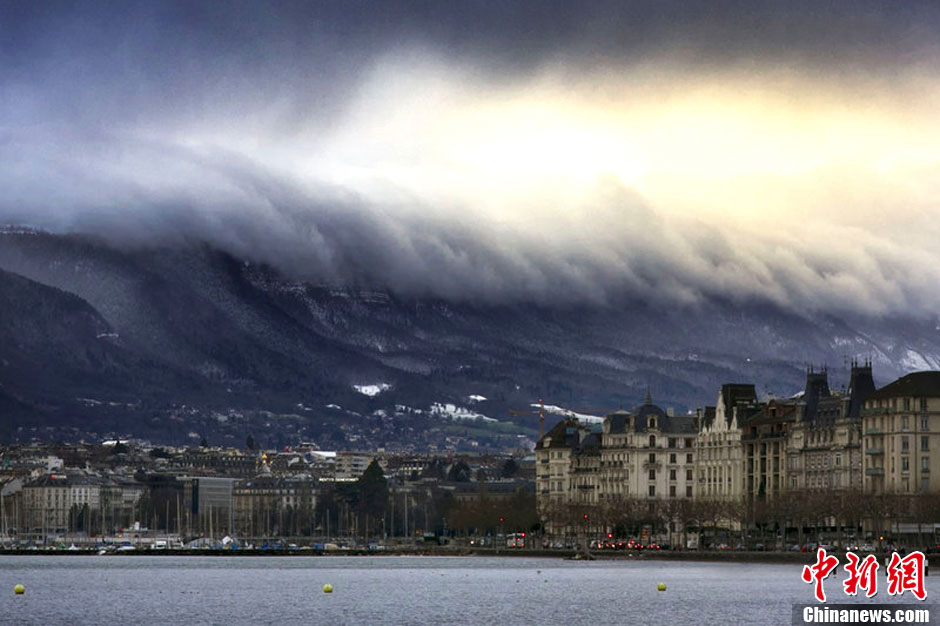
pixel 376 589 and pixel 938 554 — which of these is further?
pixel 938 554

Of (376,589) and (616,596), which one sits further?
(376,589)

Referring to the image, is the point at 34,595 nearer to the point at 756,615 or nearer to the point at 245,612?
the point at 245,612

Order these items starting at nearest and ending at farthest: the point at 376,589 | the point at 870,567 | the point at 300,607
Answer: the point at 870,567 → the point at 300,607 → the point at 376,589

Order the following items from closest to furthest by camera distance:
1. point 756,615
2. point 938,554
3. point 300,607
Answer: point 756,615 → point 300,607 → point 938,554

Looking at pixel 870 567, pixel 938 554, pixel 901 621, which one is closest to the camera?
pixel 870 567

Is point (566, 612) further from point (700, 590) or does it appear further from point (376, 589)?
point (376, 589)

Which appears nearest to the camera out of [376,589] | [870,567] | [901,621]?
[870,567]

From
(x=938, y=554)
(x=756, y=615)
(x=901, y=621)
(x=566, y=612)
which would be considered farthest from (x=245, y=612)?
(x=938, y=554)

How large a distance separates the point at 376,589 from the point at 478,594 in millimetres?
13458

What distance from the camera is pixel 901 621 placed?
134 m

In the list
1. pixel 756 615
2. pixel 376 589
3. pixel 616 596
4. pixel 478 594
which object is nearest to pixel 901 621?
pixel 756 615

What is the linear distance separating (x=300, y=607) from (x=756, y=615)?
32.8 metres

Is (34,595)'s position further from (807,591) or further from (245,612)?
(807,591)

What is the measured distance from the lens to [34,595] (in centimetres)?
18025
